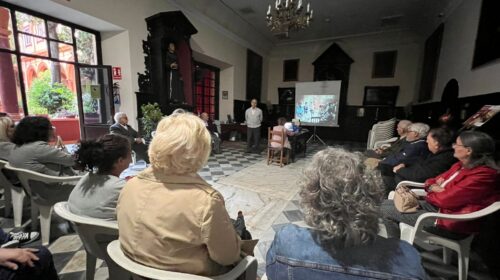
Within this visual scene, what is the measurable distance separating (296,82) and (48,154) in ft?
27.2

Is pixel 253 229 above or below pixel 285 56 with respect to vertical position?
below

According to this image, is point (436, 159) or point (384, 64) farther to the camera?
point (384, 64)

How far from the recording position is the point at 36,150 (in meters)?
1.78

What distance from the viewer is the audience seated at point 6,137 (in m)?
A: 2.04

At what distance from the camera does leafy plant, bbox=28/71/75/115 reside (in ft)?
17.1

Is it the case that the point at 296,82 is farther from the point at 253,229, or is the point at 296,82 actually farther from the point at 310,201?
the point at 310,201

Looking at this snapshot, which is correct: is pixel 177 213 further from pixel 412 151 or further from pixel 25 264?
pixel 412 151

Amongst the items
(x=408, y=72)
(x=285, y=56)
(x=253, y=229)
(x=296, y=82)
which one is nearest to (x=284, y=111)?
(x=296, y=82)

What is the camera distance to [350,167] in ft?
2.48

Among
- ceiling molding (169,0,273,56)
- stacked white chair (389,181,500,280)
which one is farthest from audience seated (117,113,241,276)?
ceiling molding (169,0,273,56)

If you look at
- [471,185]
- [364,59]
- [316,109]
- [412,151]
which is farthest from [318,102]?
[471,185]

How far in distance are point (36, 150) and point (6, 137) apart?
850 mm

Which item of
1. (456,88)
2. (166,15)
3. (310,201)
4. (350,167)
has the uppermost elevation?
(166,15)

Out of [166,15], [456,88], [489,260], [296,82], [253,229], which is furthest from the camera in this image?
[296,82]
